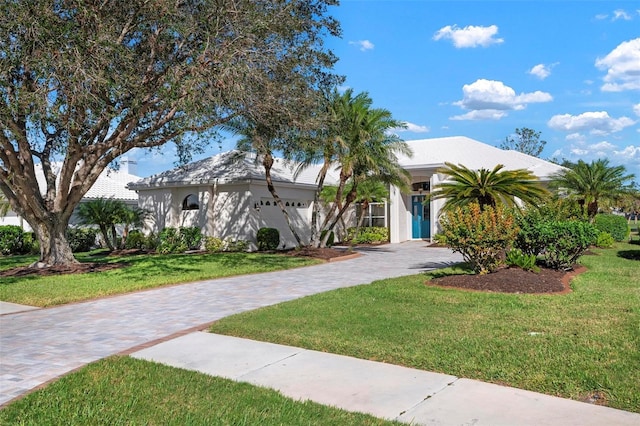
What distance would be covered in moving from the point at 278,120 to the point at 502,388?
38.6 feet

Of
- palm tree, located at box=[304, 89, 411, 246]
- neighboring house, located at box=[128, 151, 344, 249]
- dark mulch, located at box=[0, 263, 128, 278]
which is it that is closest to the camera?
dark mulch, located at box=[0, 263, 128, 278]

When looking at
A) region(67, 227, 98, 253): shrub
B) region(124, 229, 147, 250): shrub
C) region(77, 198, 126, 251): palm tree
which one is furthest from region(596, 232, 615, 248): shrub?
region(67, 227, 98, 253): shrub

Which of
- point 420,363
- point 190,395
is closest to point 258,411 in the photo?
A: point 190,395

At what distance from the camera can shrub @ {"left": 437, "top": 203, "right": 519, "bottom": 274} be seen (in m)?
11.1

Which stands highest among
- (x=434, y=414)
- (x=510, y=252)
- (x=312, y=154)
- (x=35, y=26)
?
(x=35, y=26)

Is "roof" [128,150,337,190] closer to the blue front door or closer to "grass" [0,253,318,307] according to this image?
"grass" [0,253,318,307]

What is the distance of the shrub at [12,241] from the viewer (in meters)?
24.4

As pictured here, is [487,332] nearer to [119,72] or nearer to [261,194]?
[119,72]

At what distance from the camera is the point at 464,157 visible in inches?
1048

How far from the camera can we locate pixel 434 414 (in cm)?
453

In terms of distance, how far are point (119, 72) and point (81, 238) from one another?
49.8 feet

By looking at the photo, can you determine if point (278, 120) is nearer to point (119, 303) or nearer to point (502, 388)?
point (119, 303)

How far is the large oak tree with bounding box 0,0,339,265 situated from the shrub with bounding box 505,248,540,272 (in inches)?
286

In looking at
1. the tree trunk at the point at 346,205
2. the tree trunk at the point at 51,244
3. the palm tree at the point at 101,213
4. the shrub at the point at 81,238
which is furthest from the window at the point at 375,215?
the tree trunk at the point at 51,244
